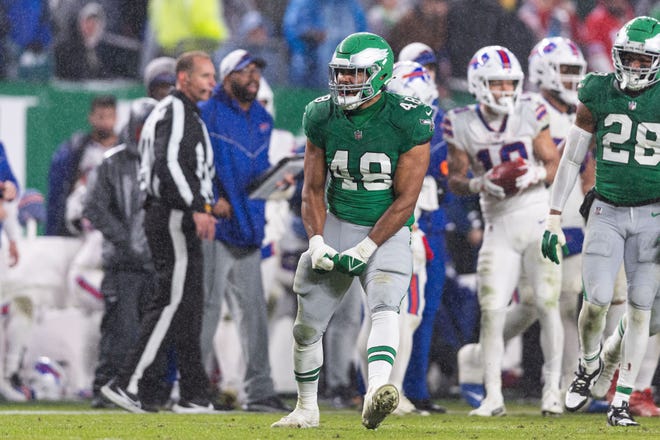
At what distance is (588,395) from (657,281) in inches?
28.7

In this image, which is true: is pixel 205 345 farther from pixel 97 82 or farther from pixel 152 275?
pixel 97 82

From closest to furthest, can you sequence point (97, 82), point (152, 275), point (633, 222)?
point (633, 222) → point (152, 275) → point (97, 82)

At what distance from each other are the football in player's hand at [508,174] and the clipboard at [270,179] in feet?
4.04

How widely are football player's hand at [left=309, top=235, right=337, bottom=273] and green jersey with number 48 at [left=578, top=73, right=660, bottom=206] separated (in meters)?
1.64

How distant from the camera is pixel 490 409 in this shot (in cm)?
855

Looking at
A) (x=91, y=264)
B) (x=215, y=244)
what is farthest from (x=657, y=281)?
(x=91, y=264)

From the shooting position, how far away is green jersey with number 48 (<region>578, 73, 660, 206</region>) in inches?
297

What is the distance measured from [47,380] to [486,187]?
3432mm

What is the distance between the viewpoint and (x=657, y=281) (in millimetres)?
7629

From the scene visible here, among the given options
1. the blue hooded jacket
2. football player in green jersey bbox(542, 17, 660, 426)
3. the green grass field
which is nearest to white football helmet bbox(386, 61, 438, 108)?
the blue hooded jacket

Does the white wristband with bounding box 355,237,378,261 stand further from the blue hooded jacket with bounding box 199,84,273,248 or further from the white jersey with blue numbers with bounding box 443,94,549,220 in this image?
the blue hooded jacket with bounding box 199,84,273,248

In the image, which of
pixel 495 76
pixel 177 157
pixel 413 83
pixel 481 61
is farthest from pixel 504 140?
pixel 177 157

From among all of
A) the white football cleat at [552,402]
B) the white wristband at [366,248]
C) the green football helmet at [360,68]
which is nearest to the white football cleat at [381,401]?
the white wristband at [366,248]

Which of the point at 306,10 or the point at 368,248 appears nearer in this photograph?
the point at 368,248
